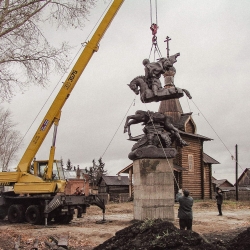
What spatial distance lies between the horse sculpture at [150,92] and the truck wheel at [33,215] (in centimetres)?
623

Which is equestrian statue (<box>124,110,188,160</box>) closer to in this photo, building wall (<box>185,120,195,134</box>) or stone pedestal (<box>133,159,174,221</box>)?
stone pedestal (<box>133,159,174,221</box>)

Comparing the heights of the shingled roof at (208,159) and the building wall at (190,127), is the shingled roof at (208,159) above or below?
below

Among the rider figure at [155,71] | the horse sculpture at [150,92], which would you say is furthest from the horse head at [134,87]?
the rider figure at [155,71]

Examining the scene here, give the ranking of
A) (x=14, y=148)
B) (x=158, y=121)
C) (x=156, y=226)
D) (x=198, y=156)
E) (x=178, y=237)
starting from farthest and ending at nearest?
(x=14, y=148) < (x=198, y=156) < (x=158, y=121) < (x=156, y=226) < (x=178, y=237)

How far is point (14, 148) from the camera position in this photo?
4588 centimetres

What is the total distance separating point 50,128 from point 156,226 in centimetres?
997

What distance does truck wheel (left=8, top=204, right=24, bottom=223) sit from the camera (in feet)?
52.1

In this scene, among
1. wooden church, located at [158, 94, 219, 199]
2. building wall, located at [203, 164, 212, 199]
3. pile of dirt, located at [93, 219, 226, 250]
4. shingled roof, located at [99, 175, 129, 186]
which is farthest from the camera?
shingled roof, located at [99, 175, 129, 186]

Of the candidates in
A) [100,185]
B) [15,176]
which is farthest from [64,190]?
[100,185]

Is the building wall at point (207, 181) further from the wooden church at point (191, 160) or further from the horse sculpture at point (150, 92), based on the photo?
the horse sculpture at point (150, 92)

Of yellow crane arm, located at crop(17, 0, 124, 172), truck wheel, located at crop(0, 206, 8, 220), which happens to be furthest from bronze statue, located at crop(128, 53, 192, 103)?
truck wheel, located at crop(0, 206, 8, 220)

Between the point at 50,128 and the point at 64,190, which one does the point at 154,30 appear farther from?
the point at 64,190

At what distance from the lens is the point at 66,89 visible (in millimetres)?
15984

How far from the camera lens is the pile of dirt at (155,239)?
5.93 metres
